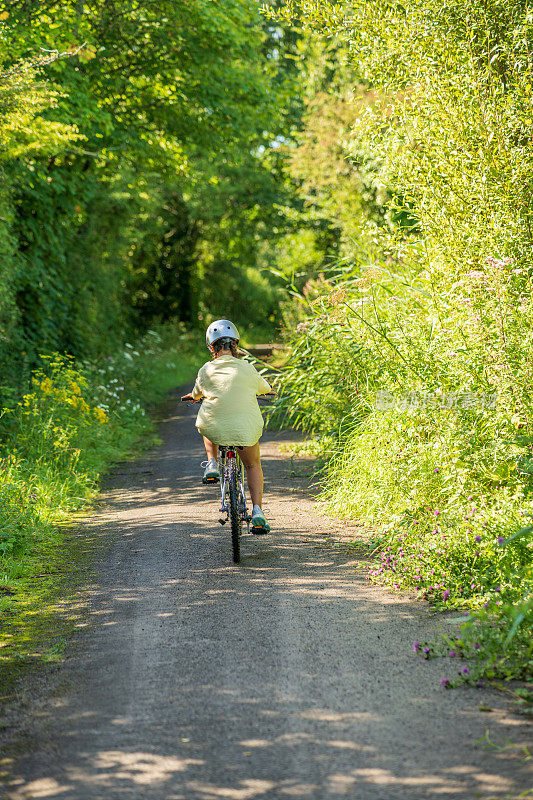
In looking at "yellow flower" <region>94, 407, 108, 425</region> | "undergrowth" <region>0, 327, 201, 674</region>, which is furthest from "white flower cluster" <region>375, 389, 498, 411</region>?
"yellow flower" <region>94, 407, 108, 425</region>

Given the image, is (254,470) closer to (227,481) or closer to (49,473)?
(227,481)

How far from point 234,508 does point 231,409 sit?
84 cm

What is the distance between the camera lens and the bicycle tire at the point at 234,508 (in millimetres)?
6480

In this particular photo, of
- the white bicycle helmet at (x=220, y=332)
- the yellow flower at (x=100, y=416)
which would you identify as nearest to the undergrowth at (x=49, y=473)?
the yellow flower at (x=100, y=416)

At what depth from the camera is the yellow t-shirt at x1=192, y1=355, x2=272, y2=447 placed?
262 inches

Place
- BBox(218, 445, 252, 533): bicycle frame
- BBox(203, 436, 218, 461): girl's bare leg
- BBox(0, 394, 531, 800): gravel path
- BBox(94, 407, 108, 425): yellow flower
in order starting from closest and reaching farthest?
1. BBox(0, 394, 531, 800): gravel path
2. BBox(218, 445, 252, 533): bicycle frame
3. BBox(203, 436, 218, 461): girl's bare leg
4. BBox(94, 407, 108, 425): yellow flower

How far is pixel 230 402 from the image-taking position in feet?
22.1

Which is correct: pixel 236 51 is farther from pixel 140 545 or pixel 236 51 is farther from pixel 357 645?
pixel 357 645

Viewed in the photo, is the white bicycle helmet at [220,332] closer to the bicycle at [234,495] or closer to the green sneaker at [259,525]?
the bicycle at [234,495]

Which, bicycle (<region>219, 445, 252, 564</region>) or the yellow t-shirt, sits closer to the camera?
bicycle (<region>219, 445, 252, 564</region>)

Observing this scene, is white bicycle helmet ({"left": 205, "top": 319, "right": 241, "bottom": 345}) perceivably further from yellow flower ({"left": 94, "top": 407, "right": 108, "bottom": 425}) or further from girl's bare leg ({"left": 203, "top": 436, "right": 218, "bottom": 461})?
yellow flower ({"left": 94, "top": 407, "right": 108, "bottom": 425})

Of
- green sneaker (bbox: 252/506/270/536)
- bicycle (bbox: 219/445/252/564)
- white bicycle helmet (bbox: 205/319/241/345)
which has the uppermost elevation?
white bicycle helmet (bbox: 205/319/241/345)

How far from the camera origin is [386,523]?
6836 millimetres

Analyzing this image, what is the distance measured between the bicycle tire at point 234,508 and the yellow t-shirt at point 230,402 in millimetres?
222
